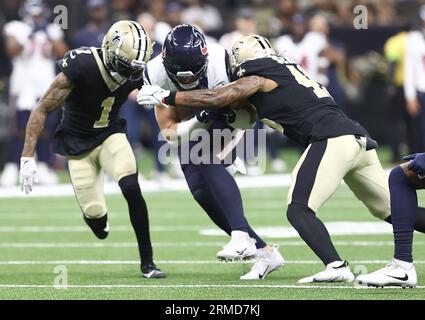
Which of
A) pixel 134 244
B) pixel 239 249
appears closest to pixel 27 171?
pixel 239 249

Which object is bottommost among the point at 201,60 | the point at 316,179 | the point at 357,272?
the point at 357,272

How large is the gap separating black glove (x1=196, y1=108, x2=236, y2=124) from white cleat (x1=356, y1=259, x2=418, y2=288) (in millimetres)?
1297

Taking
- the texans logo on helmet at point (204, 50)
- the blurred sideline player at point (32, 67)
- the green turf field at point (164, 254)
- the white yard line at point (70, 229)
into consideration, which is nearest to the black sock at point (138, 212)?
the green turf field at point (164, 254)

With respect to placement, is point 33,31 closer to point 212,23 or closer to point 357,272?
point 212,23

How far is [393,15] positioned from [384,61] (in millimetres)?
1530

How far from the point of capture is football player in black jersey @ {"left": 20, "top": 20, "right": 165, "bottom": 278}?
6.75 meters

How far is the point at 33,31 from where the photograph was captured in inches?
528

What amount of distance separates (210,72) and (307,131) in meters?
0.79

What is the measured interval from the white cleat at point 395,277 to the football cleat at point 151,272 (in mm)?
1324

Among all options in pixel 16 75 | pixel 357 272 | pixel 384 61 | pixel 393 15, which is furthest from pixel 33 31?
pixel 357 272

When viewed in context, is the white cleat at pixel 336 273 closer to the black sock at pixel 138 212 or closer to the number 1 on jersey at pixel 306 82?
the number 1 on jersey at pixel 306 82

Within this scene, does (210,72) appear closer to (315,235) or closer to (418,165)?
(315,235)

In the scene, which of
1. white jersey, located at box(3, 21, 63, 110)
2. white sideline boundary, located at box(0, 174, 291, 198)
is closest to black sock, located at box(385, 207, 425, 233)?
white sideline boundary, located at box(0, 174, 291, 198)

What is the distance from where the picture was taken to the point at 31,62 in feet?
44.1
